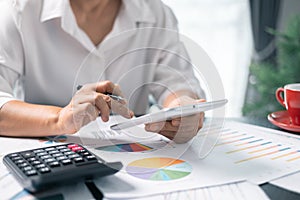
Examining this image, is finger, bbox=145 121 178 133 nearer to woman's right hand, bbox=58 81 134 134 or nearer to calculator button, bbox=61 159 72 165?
woman's right hand, bbox=58 81 134 134

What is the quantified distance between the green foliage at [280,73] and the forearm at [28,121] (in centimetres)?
125

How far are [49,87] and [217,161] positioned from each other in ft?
1.87

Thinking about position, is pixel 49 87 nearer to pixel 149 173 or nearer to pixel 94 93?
pixel 94 93

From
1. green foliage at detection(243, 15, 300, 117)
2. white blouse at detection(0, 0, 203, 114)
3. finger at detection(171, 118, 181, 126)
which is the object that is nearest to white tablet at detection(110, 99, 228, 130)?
finger at detection(171, 118, 181, 126)

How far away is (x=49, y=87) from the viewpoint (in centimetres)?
107

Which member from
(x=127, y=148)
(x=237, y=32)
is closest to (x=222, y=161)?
(x=127, y=148)

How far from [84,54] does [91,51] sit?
29 mm

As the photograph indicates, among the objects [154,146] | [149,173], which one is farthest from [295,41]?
[149,173]

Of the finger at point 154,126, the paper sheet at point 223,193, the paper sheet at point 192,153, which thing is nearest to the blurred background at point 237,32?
the paper sheet at point 192,153

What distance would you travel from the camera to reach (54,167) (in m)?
0.55

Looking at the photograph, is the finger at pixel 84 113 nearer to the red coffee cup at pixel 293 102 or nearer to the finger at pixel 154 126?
the finger at pixel 154 126

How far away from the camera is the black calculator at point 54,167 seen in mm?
516

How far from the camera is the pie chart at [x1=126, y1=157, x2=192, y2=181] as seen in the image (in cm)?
59

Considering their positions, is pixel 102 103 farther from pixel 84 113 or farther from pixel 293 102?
pixel 293 102
